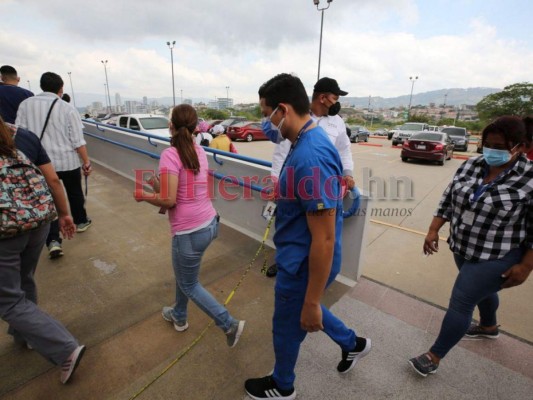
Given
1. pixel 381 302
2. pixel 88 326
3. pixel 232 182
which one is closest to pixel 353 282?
pixel 381 302

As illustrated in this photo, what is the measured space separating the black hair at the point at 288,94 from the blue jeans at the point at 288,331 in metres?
0.91

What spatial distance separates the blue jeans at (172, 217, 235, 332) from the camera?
201 centimetres

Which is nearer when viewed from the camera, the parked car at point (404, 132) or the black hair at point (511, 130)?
the black hair at point (511, 130)

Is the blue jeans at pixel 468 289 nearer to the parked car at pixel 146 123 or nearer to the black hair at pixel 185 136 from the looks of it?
the black hair at pixel 185 136

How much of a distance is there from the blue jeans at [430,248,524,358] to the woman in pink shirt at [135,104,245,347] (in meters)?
1.43

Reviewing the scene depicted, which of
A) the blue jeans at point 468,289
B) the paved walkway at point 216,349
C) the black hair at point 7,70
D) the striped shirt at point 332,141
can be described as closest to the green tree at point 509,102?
the striped shirt at point 332,141

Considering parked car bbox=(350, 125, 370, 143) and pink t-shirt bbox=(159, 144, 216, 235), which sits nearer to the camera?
pink t-shirt bbox=(159, 144, 216, 235)

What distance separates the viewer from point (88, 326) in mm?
2379

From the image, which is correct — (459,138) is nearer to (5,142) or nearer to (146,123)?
(146,123)

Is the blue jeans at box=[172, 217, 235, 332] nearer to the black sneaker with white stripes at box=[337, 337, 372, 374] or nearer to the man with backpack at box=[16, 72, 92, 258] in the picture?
the black sneaker with white stripes at box=[337, 337, 372, 374]

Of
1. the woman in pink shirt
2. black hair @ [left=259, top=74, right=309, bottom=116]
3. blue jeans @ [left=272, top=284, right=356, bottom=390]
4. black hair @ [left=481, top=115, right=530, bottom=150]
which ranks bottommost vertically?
blue jeans @ [left=272, top=284, right=356, bottom=390]

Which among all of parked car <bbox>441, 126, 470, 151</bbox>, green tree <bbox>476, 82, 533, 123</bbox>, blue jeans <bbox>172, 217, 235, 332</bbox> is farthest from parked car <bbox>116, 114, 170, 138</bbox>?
green tree <bbox>476, 82, 533, 123</bbox>

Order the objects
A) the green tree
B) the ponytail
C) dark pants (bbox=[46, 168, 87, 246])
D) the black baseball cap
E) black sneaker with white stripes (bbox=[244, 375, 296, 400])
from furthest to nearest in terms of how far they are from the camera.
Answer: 1. the green tree
2. dark pants (bbox=[46, 168, 87, 246])
3. the black baseball cap
4. black sneaker with white stripes (bbox=[244, 375, 296, 400])
5. the ponytail

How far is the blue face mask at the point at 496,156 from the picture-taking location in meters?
1.73
